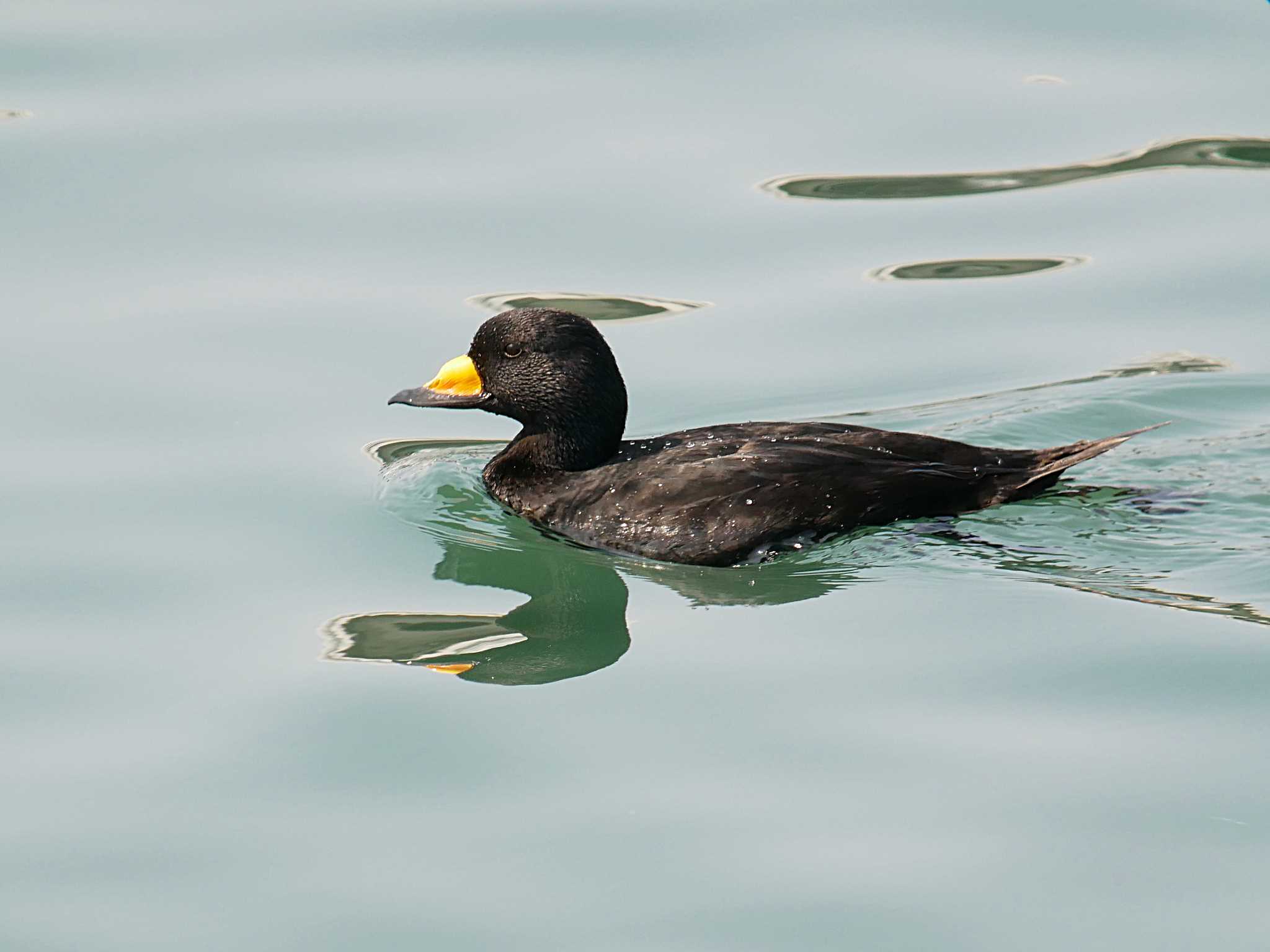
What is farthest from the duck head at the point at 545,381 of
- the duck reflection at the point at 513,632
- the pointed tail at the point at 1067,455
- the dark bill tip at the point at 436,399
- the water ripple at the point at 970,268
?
the water ripple at the point at 970,268

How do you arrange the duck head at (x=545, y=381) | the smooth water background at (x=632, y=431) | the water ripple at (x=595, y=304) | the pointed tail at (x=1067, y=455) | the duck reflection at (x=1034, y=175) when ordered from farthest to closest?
the duck reflection at (x=1034, y=175)
the water ripple at (x=595, y=304)
the duck head at (x=545, y=381)
the pointed tail at (x=1067, y=455)
the smooth water background at (x=632, y=431)

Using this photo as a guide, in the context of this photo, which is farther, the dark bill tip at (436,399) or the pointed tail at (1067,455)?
the dark bill tip at (436,399)

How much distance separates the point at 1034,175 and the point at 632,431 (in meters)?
3.03

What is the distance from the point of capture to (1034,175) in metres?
10.6

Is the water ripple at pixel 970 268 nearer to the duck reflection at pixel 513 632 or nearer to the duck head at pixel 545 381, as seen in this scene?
the duck head at pixel 545 381

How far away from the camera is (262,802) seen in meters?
5.68

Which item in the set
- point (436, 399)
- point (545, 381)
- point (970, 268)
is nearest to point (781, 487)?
point (545, 381)

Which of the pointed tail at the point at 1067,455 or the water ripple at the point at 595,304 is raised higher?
the water ripple at the point at 595,304

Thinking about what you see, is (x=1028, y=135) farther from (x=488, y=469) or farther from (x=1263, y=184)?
(x=488, y=469)

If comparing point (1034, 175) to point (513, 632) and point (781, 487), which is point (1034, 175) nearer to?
point (781, 487)

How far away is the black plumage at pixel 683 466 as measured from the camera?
7.60 meters

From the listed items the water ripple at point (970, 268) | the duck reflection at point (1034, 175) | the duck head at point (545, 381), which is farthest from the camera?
the duck reflection at point (1034, 175)

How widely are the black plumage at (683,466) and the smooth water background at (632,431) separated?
0.15 m

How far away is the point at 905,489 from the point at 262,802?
9.80 feet
